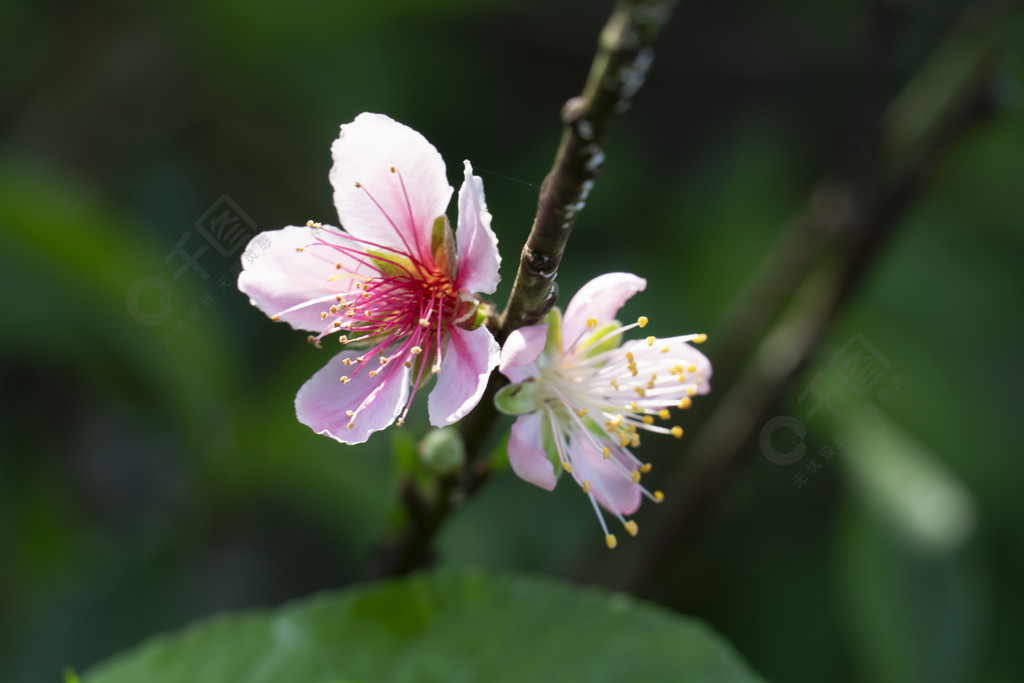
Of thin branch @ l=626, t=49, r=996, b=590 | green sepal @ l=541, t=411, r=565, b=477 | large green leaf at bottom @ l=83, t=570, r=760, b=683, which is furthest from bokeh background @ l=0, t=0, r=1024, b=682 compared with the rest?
green sepal @ l=541, t=411, r=565, b=477

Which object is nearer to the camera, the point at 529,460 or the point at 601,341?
the point at 529,460

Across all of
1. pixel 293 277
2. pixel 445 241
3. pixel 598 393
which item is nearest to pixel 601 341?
pixel 598 393

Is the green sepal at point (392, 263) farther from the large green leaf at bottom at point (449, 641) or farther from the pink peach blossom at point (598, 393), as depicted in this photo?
the large green leaf at bottom at point (449, 641)

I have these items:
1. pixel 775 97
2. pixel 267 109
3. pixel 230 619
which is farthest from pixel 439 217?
pixel 775 97

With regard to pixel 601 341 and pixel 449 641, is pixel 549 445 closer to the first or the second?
pixel 601 341

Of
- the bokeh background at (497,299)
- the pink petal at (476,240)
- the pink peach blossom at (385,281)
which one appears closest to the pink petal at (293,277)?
the pink peach blossom at (385,281)

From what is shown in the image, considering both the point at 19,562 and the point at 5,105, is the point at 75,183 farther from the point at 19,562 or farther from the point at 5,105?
the point at 19,562
